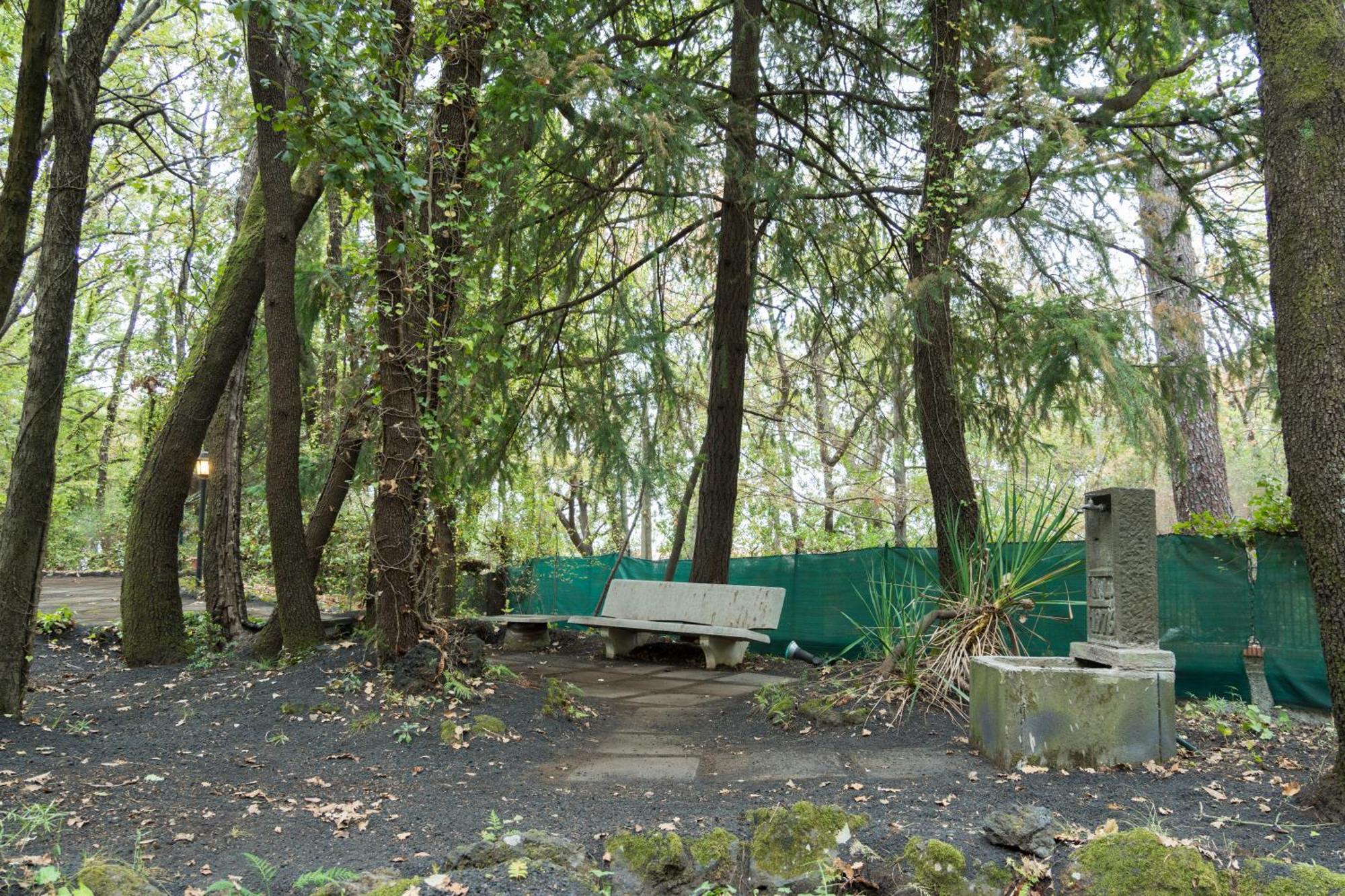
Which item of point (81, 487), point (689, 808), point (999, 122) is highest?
point (999, 122)

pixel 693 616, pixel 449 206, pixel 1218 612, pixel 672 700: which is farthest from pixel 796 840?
pixel 693 616

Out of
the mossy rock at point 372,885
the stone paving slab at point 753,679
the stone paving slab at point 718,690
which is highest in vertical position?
the stone paving slab at point 753,679

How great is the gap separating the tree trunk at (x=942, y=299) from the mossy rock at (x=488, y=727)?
304cm

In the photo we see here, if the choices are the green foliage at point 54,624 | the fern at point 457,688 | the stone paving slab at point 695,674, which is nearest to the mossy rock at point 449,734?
the fern at point 457,688

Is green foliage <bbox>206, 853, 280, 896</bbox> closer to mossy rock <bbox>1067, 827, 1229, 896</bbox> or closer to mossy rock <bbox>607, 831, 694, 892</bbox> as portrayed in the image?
mossy rock <bbox>607, 831, 694, 892</bbox>

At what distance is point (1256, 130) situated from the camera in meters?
5.75

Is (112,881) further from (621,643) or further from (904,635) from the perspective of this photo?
(621,643)

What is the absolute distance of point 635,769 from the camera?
436cm

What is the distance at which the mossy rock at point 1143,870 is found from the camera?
263 centimetres

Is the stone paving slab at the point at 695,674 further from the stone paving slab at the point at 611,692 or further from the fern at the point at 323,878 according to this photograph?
the fern at the point at 323,878

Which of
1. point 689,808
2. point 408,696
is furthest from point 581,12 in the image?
point 689,808

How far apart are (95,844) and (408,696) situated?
2100 millimetres

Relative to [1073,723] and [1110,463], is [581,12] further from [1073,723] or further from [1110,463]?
[1110,463]

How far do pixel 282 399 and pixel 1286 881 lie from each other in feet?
19.2
